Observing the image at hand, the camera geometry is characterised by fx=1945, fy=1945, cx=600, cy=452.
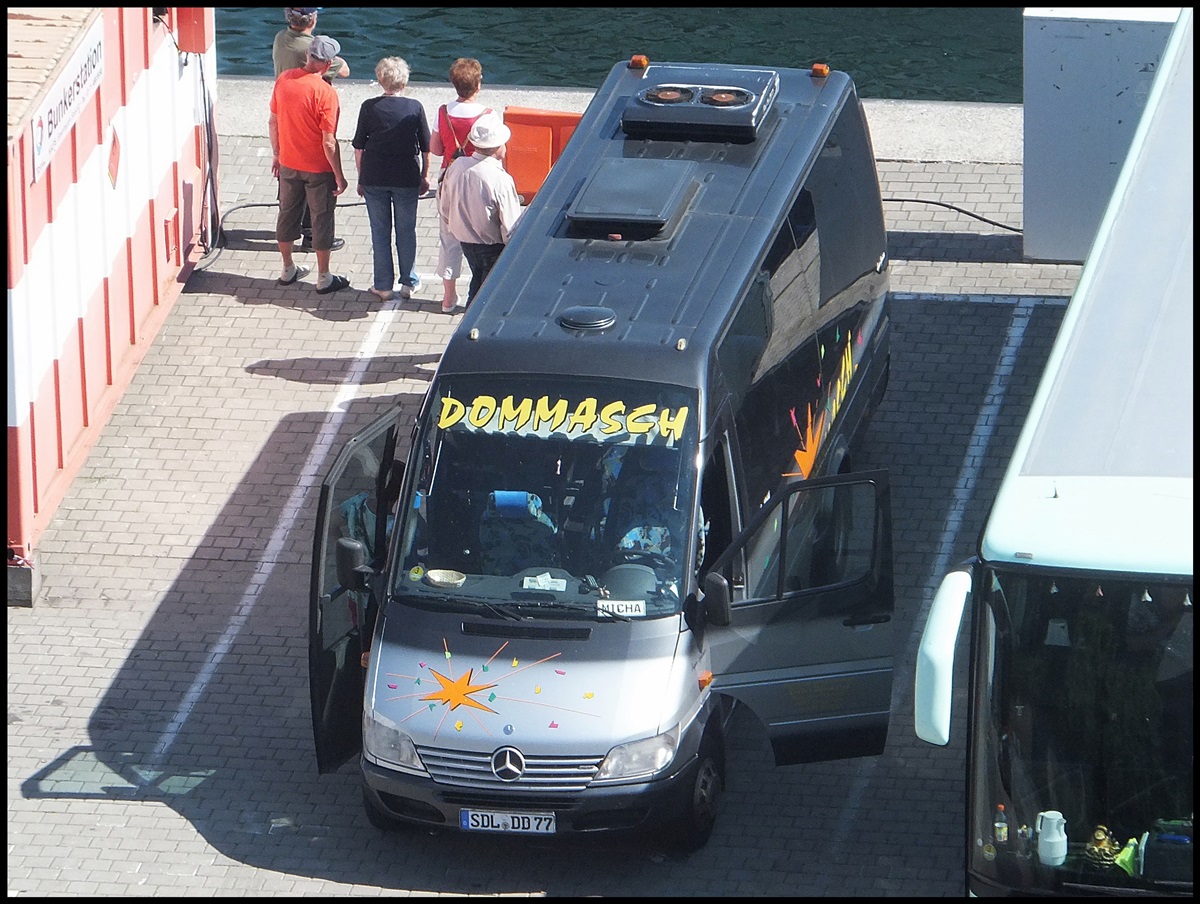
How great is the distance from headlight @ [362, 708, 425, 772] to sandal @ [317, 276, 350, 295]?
655 cm

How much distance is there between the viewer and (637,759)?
9.95 metres

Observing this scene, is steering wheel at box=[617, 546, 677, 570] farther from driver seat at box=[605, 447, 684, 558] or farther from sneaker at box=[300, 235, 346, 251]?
sneaker at box=[300, 235, 346, 251]

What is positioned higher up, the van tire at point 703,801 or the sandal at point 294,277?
the sandal at point 294,277

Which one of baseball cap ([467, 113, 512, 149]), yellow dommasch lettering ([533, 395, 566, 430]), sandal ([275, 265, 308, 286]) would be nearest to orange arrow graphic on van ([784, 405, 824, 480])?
yellow dommasch lettering ([533, 395, 566, 430])

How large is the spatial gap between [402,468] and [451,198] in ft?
10.3

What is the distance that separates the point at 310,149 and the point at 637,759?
726 centimetres

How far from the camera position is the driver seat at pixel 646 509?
33.6 ft

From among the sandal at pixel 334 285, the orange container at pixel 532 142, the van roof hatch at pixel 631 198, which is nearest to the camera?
the van roof hatch at pixel 631 198

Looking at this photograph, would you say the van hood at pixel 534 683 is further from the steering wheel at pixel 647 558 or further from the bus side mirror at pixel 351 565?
the bus side mirror at pixel 351 565

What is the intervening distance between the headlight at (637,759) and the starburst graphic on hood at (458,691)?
72 centimetres

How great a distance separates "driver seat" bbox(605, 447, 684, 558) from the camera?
33.6 feet

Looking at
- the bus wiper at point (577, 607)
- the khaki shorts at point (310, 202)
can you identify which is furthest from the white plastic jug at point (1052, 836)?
the khaki shorts at point (310, 202)

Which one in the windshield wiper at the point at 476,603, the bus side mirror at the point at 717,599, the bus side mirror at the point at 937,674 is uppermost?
the bus side mirror at the point at 937,674

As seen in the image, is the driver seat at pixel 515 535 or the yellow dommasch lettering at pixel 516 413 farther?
the yellow dommasch lettering at pixel 516 413
